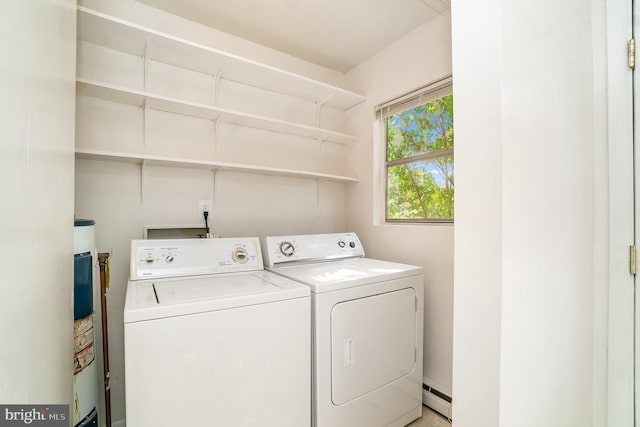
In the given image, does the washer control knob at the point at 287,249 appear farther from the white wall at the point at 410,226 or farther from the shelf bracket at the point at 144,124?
the shelf bracket at the point at 144,124

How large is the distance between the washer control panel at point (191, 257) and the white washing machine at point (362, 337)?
0.54 ft

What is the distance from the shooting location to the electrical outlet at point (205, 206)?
209cm

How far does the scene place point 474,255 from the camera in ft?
3.01

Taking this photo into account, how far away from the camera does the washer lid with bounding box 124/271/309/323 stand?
1.07 m

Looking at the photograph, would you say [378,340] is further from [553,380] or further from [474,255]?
[474,255]

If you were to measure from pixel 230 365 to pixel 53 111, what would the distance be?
3.45 ft

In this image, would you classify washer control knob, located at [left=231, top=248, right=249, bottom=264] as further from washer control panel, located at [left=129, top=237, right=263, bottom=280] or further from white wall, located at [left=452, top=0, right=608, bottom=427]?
white wall, located at [left=452, top=0, right=608, bottom=427]

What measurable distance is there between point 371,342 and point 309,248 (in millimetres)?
786

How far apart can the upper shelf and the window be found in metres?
0.44

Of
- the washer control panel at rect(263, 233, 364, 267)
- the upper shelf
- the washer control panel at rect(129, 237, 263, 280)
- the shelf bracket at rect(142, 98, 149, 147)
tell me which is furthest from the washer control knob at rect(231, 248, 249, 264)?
the upper shelf

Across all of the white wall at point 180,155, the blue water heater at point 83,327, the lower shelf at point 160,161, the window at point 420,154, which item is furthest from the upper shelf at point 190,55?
the blue water heater at point 83,327

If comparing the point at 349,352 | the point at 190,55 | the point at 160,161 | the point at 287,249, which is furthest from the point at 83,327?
the point at 190,55

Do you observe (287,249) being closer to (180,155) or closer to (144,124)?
(180,155)

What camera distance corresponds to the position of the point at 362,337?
1514mm
